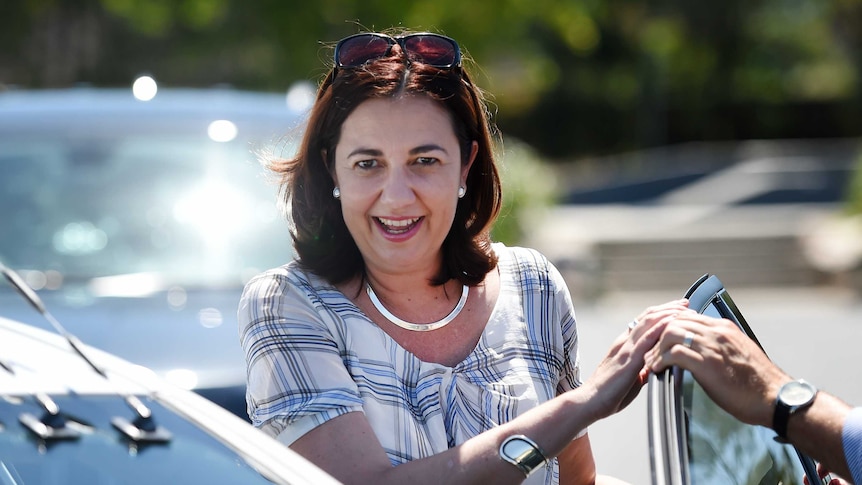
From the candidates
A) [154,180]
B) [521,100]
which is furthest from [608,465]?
[521,100]

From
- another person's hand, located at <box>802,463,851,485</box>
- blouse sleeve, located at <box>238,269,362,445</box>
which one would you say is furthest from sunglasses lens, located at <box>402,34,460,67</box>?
another person's hand, located at <box>802,463,851,485</box>

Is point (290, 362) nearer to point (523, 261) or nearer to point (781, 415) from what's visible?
point (523, 261)

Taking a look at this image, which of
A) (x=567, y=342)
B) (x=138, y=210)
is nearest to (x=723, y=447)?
(x=567, y=342)

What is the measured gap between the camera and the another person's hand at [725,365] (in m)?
2.00

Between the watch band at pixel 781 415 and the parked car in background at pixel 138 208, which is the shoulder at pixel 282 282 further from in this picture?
the parked car in background at pixel 138 208

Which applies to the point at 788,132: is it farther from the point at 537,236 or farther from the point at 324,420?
the point at 324,420

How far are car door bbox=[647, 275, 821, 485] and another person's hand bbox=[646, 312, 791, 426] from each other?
0.02 meters

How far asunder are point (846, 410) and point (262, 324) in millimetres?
1006

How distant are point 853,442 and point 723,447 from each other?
0.66 ft

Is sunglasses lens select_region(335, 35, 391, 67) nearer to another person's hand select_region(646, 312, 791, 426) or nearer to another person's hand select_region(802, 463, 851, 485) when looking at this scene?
another person's hand select_region(646, 312, 791, 426)

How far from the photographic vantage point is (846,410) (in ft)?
6.57

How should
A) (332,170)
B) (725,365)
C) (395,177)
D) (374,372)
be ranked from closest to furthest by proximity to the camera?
1. (725,365)
2. (374,372)
3. (395,177)
4. (332,170)

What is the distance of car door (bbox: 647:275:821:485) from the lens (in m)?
1.91

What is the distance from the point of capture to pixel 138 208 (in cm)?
454
